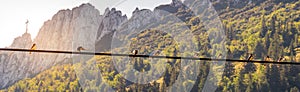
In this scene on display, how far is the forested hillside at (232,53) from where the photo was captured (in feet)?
397

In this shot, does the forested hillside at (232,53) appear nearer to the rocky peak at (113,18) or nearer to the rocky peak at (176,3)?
the rocky peak at (176,3)

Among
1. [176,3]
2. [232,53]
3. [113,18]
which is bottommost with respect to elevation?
[232,53]

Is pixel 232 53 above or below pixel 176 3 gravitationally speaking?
below

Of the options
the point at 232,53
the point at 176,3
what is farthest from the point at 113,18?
the point at 232,53

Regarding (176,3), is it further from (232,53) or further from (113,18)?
(232,53)

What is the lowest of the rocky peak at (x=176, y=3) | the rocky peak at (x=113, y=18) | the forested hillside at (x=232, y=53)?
the forested hillside at (x=232, y=53)

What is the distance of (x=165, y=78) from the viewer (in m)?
129

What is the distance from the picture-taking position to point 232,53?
5778 inches

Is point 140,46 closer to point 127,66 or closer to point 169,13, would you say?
point 127,66

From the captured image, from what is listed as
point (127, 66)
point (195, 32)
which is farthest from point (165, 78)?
point (195, 32)

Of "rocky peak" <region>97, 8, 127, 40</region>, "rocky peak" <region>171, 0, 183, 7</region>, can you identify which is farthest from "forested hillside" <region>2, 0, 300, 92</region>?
"rocky peak" <region>97, 8, 127, 40</region>

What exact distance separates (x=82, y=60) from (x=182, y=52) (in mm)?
42073

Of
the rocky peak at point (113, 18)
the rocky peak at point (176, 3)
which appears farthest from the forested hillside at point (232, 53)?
the rocky peak at point (113, 18)

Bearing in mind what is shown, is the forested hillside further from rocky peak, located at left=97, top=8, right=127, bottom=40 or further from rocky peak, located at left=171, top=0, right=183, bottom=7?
rocky peak, located at left=97, top=8, right=127, bottom=40
